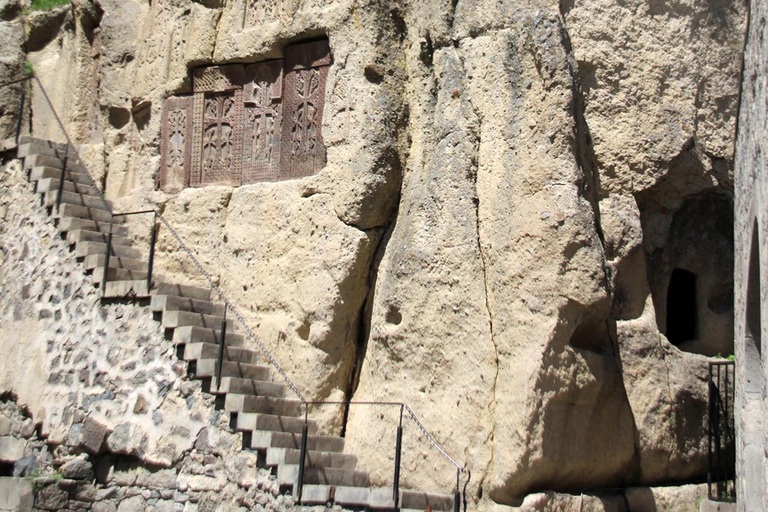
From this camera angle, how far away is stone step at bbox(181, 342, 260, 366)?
31.4ft

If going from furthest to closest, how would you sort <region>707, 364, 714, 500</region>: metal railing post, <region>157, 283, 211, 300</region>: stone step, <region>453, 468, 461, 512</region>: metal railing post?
1. <region>157, 283, 211, 300</region>: stone step
2. <region>707, 364, 714, 500</region>: metal railing post
3. <region>453, 468, 461, 512</region>: metal railing post

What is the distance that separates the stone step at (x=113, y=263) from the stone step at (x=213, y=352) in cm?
91

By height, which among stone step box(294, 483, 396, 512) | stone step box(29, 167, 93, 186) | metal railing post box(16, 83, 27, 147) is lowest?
stone step box(294, 483, 396, 512)

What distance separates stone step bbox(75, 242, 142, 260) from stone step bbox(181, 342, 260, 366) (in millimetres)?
1157

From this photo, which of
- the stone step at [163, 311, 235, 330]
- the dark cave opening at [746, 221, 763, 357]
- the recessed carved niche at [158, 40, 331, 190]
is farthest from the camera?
the recessed carved niche at [158, 40, 331, 190]

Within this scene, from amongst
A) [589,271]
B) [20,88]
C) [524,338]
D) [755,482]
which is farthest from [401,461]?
[20,88]

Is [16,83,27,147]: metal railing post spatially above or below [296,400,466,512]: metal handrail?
above

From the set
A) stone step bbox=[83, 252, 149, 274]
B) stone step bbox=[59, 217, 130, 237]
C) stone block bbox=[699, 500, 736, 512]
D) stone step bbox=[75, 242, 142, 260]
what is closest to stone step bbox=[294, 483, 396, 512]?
stone block bbox=[699, 500, 736, 512]

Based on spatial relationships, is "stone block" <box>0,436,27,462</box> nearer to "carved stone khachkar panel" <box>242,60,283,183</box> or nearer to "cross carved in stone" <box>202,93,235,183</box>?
"cross carved in stone" <box>202,93,235,183</box>

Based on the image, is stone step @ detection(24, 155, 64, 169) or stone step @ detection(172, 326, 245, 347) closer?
stone step @ detection(172, 326, 245, 347)

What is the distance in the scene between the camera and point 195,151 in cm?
1212

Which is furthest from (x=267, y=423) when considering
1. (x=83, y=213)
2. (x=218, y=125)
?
(x=218, y=125)

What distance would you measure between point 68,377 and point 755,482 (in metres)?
6.68

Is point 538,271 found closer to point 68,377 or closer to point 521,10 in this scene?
point 521,10
